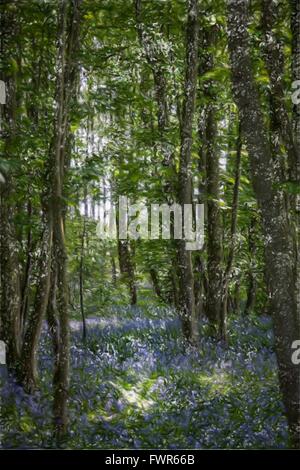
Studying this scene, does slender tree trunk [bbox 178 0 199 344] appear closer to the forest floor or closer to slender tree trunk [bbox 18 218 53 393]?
the forest floor

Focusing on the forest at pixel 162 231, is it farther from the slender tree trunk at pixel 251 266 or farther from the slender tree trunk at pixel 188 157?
the slender tree trunk at pixel 251 266

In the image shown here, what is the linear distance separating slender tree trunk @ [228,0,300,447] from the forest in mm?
17

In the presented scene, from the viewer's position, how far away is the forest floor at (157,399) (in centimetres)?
750

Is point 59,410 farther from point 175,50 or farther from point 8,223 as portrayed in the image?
point 175,50

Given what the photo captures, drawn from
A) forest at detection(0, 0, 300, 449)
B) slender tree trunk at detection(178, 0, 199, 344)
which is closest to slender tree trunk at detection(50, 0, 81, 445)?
forest at detection(0, 0, 300, 449)

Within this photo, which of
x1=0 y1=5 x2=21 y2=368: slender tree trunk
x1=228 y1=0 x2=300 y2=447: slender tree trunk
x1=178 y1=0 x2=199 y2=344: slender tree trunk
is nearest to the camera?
x1=228 y1=0 x2=300 y2=447: slender tree trunk

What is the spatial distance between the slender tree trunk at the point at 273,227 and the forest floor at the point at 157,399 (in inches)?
45.6

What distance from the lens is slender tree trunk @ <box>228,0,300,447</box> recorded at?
641 cm

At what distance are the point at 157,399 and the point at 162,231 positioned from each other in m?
6.83

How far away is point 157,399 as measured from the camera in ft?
29.7

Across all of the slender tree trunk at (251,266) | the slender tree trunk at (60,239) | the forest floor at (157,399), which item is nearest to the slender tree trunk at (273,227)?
the forest floor at (157,399)

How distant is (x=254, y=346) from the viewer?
12.6 m

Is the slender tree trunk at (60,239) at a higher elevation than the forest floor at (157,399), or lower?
higher

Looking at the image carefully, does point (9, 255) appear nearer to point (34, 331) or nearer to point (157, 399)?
point (34, 331)
